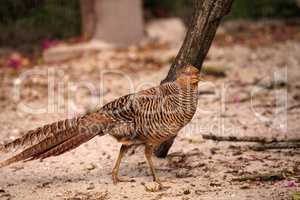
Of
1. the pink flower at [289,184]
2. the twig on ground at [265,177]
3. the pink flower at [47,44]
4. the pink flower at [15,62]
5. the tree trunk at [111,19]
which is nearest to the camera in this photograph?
the pink flower at [289,184]

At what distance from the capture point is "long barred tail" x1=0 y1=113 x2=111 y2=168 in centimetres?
498

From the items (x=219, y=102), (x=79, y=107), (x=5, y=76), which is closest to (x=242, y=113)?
(x=219, y=102)

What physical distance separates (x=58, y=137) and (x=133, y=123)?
63 centimetres

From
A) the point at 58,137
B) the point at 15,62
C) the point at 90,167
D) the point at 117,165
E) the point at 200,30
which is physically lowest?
the point at 15,62

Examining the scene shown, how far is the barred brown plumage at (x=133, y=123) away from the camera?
4867mm

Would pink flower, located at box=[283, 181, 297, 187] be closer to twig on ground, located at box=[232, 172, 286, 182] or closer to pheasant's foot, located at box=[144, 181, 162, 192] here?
twig on ground, located at box=[232, 172, 286, 182]

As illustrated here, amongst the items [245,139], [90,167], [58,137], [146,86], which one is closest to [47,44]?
[146,86]

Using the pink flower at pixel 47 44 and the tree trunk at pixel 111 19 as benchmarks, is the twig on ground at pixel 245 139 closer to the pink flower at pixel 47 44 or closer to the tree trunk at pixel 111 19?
the tree trunk at pixel 111 19

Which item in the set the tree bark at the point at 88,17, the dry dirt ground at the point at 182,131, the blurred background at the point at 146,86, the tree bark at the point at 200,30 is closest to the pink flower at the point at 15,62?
the blurred background at the point at 146,86

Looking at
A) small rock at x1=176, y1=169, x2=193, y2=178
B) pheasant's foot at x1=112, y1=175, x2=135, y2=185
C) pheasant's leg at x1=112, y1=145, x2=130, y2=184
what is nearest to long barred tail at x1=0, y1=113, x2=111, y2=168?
pheasant's leg at x1=112, y1=145, x2=130, y2=184

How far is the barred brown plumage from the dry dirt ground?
403 mm

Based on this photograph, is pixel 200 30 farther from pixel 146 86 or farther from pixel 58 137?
pixel 146 86

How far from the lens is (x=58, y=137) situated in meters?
5.02

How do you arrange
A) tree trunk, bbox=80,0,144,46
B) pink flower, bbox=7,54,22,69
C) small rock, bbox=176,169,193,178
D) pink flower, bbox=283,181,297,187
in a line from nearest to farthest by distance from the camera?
pink flower, bbox=283,181,297,187, small rock, bbox=176,169,193,178, pink flower, bbox=7,54,22,69, tree trunk, bbox=80,0,144,46
